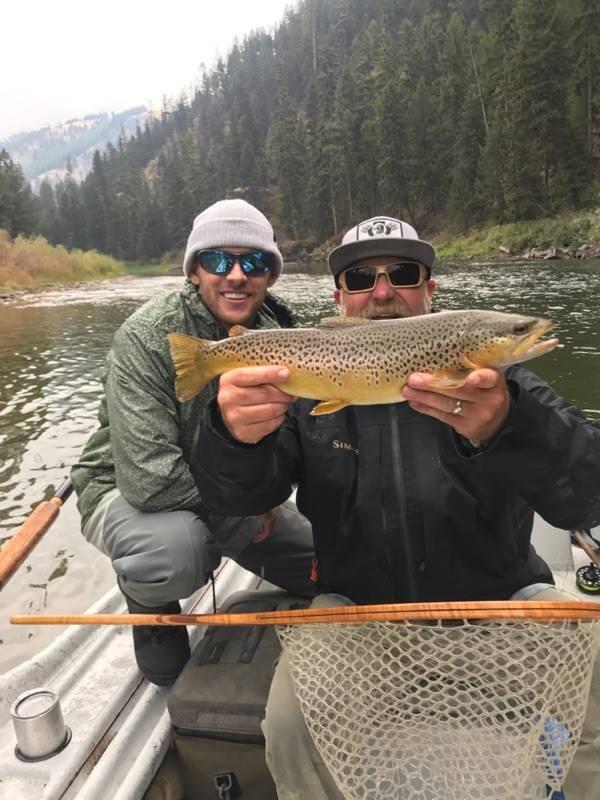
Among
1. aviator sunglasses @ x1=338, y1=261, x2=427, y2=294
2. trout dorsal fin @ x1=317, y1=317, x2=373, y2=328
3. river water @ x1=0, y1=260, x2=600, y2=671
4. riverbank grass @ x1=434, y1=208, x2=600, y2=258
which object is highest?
aviator sunglasses @ x1=338, y1=261, x2=427, y2=294

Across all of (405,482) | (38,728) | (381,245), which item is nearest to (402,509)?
(405,482)

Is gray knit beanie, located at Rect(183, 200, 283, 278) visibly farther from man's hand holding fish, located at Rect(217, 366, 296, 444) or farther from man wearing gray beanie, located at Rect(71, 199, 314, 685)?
man's hand holding fish, located at Rect(217, 366, 296, 444)

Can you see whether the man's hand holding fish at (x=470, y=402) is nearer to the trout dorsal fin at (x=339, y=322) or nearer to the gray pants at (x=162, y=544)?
the trout dorsal fin at (x=339, y=322)

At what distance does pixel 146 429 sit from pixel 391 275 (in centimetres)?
143

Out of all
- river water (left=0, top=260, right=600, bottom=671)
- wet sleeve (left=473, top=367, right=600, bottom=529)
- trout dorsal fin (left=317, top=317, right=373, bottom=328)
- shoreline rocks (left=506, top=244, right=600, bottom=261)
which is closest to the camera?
wet sleeve (left=473, top=367, right=600, bottom=529)

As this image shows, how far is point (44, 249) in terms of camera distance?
56969mm

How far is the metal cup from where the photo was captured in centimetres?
245

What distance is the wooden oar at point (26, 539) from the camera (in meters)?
3.11

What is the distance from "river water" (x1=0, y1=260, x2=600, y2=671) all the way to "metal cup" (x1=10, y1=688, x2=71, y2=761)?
2.33m

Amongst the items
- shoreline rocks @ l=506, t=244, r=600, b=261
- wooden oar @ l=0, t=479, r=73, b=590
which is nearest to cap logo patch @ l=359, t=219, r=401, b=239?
wooden oar @ l=0, t=479, r=73, b=590

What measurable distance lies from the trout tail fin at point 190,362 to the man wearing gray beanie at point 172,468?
1.85ft

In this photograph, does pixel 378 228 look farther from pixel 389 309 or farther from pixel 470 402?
pixel 470 402

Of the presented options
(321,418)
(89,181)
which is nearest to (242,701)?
(321,418)

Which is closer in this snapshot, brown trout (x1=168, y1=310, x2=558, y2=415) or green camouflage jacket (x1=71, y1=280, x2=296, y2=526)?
brown trout (x1=168, y1=310, x2=558, y2=415)
